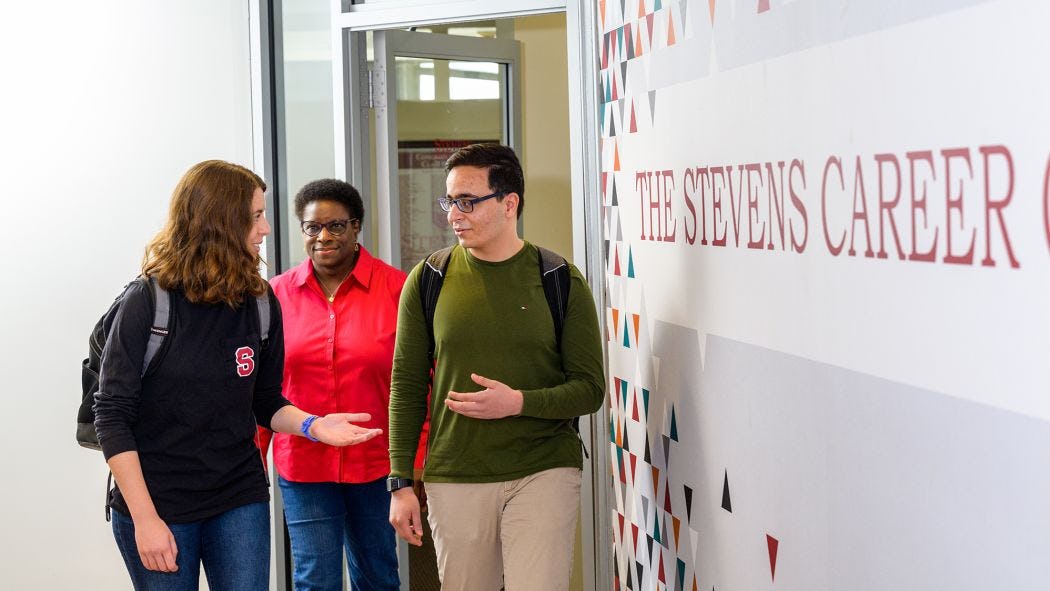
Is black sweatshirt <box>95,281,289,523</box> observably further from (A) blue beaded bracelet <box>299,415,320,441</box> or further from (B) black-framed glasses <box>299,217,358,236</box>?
(B) black-framed glasses <box>299,217,358,236</box>

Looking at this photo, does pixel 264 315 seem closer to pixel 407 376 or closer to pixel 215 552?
pixel 407 376

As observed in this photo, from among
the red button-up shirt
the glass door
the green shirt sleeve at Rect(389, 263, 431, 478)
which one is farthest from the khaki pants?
the glass door

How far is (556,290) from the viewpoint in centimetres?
286

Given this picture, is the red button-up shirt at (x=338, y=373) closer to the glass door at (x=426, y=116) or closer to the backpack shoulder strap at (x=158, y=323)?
the glass door at (x=426, y=116)

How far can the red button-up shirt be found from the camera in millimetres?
3385

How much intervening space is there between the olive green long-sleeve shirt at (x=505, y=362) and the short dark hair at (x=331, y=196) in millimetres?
702

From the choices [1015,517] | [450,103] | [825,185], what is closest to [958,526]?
[1015,517]

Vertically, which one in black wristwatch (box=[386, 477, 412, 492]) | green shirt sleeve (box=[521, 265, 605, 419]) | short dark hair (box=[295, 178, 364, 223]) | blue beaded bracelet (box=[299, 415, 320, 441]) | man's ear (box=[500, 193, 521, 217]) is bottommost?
black wristwatch (box=[386, 477, 412, 492])

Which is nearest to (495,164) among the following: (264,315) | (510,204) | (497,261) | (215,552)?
(510,204)

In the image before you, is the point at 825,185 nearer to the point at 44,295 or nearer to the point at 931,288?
the point at 931,288

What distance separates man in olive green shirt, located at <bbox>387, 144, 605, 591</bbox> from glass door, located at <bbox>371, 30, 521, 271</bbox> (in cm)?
131

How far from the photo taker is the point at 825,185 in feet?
5.89

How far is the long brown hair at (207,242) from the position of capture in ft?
8.38

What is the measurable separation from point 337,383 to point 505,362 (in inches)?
30.7
